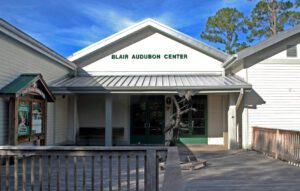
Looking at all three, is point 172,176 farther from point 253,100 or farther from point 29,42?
point 253,100

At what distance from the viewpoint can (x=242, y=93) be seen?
1302 cm

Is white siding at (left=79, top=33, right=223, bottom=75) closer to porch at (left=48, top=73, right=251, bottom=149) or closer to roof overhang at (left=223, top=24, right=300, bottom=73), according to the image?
porch at (left=48, top=73, right=251, bottom=149)

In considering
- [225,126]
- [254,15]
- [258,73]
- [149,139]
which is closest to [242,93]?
[258,73]

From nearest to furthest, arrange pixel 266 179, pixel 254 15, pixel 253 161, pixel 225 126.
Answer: pixel 266 179, pixel 253 161, pixel 225 126, pixel 254 15

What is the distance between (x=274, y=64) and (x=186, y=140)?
5156mm

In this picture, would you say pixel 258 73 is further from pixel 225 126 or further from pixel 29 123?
pixel 29 123

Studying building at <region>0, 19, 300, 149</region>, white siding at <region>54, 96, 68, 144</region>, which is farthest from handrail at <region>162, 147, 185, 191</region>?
white siding at <region>54, 96, 68, 144</region>

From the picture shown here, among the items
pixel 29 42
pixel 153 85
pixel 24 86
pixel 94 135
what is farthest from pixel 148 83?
pixel 24 86

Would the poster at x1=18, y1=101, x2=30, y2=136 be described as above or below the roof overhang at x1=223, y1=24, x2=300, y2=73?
below

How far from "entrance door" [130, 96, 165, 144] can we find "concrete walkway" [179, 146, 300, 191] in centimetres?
435

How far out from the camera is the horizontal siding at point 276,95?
13883 millimetres

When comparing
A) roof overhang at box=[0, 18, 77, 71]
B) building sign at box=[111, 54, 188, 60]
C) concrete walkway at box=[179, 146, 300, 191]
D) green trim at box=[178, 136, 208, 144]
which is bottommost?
concrete walkway at box=[179, 146, 300, 191]

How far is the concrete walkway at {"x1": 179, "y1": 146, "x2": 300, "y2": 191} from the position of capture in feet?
22.2

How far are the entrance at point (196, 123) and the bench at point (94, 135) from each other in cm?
294
